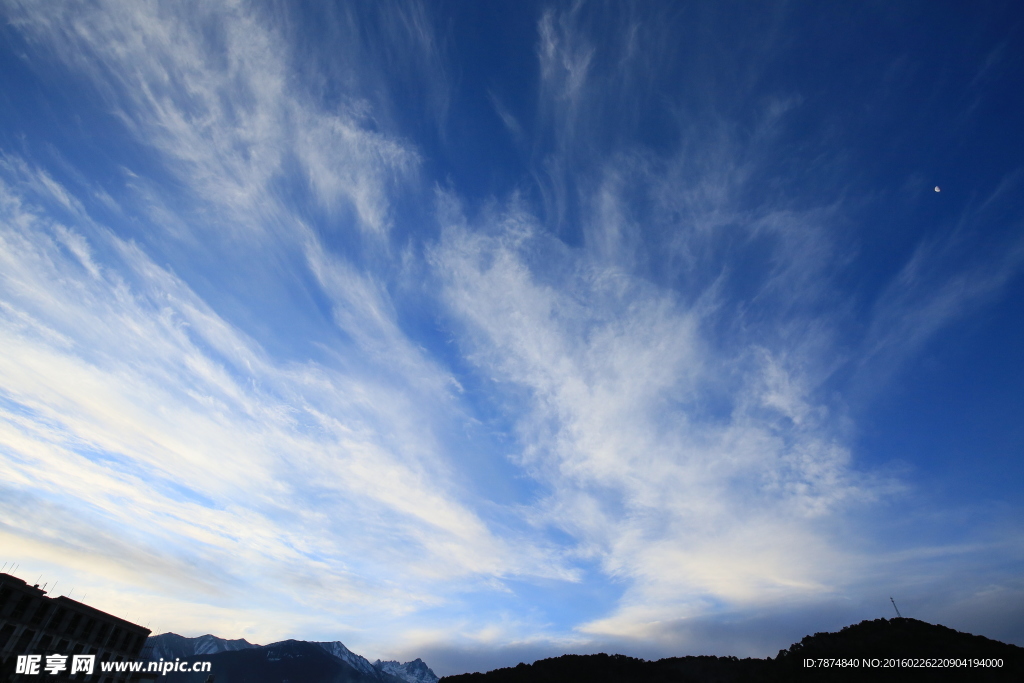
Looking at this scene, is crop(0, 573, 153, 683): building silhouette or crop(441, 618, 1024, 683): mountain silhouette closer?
crop(441, 618, 1024, 683): mountain silhouette

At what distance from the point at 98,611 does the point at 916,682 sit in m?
120

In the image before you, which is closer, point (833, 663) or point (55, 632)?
point (833, 663)

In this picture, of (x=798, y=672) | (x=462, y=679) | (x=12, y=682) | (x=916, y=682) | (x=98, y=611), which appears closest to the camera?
(x=916, y=682)

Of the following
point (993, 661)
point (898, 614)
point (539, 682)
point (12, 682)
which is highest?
point (898, 614)

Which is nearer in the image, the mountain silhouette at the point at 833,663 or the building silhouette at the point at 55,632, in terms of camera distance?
the mountain silhouette at the point at 833,663

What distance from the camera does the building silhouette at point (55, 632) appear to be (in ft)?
207

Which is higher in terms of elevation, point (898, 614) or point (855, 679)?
point (898, 614)

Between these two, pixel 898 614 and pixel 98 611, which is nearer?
pixel 898 614

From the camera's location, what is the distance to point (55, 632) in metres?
69.5

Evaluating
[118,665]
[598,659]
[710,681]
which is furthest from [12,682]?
[710,681]

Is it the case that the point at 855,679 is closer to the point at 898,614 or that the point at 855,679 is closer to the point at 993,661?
the point at 993,661

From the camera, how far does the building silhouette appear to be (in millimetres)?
63062

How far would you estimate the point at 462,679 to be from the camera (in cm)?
6756

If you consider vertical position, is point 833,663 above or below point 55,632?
above
